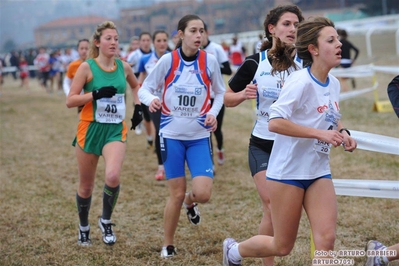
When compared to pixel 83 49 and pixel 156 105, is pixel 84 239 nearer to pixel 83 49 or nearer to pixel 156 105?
pixel 156 105

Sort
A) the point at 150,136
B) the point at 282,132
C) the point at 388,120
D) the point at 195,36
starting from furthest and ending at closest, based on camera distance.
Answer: the point at 388,120 < the point at 150,136 < the point at 195,36 < the point at 282,132

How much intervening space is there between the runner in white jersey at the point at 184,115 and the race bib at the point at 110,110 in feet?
1.41

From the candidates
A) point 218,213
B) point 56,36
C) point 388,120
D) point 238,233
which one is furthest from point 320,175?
point 56,36

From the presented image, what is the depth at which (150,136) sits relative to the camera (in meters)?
12.0

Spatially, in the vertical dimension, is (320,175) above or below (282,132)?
below

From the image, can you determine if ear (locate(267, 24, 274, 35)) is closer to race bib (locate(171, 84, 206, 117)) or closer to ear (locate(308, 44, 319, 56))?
ear (locate(308, 44, 319, 56))

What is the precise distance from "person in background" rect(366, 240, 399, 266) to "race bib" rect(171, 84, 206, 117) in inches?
77.4

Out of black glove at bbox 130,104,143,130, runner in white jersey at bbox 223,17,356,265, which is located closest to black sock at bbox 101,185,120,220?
black glove at bbox 130,104,143,130

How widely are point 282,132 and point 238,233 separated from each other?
2772mm

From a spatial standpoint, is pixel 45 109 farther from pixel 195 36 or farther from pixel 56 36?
pixel 56 36

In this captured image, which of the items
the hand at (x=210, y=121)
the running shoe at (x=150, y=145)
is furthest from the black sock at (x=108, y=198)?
the running shoe at (x=150, y=145)

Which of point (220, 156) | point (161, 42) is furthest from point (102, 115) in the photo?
point (220, 156)

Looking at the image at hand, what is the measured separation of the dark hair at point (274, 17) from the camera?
473cm

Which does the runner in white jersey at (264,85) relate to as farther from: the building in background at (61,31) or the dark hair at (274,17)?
the building in background at (61,31)
